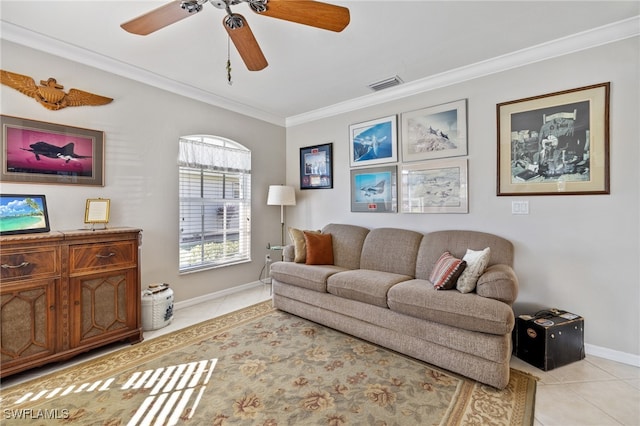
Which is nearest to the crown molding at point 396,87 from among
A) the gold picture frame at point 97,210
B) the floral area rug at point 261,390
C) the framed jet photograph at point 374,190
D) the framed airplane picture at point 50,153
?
the framed airplane picture at point 50,153

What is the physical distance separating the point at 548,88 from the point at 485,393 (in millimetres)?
2643

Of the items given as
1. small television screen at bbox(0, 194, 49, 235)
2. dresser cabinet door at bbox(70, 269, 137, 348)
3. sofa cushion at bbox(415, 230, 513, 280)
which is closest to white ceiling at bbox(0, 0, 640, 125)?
small television screen at bbox(0, 194, 49, 235)

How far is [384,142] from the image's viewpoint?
11.9 feet

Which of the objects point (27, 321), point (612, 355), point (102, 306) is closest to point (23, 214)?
point (27, 321)

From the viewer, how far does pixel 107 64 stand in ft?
9.23

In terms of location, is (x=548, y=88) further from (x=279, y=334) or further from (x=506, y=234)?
(x=279, y=334)

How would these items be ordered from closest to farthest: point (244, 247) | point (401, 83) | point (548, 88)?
point (548, 88), point (401, 83), point (244, 247)

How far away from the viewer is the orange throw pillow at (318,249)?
3410 millimetres

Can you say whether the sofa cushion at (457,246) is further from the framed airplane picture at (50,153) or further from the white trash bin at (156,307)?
the framed airplane picture at (50,153)

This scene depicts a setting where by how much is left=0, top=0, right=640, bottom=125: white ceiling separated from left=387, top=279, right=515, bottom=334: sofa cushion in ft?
7.07

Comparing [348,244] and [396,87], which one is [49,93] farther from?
[396,87]

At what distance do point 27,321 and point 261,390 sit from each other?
177 cm

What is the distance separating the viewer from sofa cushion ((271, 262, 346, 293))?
293 centimetres

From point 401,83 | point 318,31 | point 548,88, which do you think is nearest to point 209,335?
point 318,31
